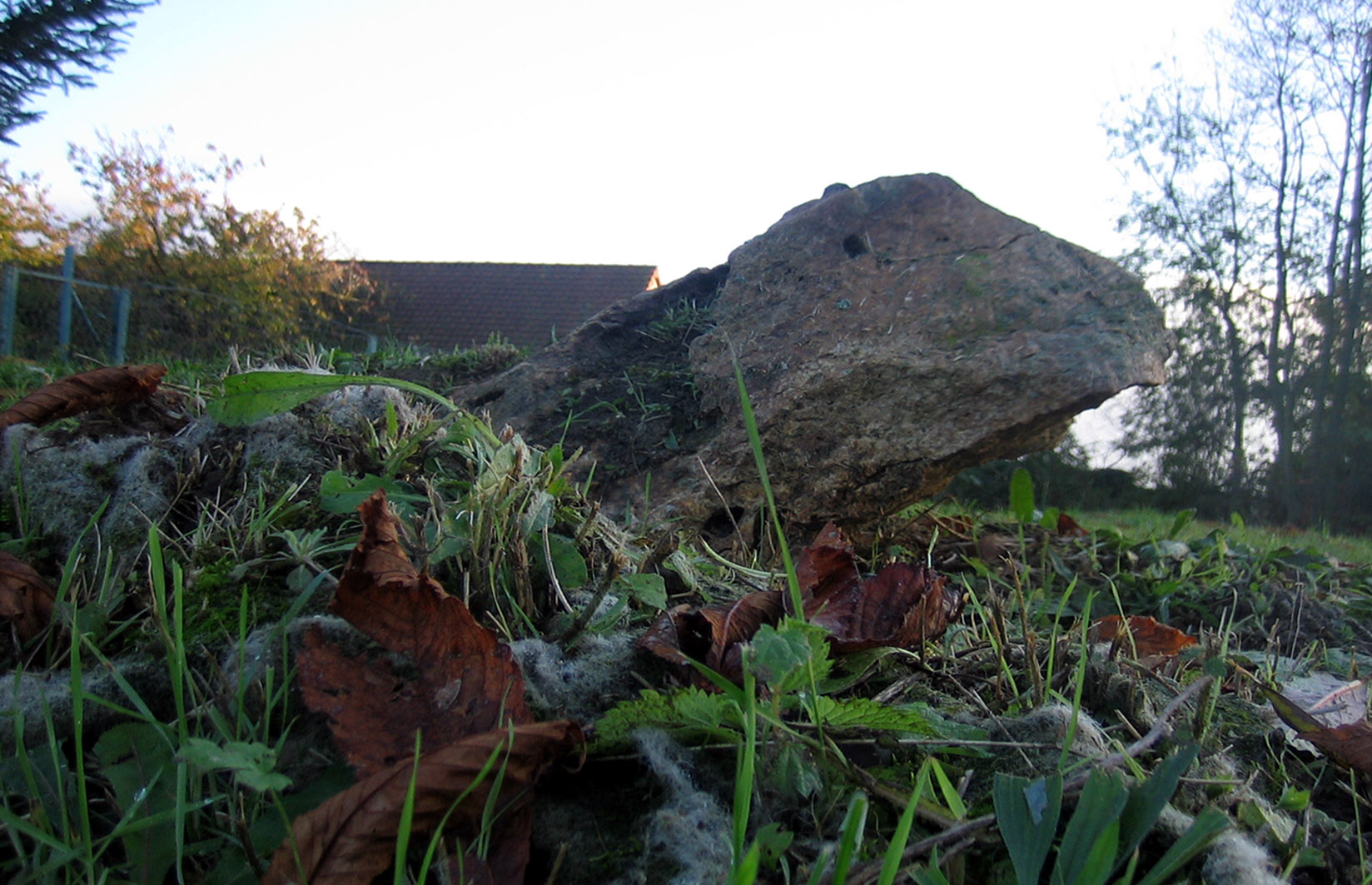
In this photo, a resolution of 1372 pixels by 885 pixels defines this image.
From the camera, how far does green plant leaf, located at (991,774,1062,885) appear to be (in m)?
0.74

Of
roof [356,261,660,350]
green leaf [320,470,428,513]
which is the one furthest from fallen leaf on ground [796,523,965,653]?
roof [356,261,660,350]

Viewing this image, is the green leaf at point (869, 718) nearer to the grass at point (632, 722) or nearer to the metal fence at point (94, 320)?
the grass at point (632, 722)

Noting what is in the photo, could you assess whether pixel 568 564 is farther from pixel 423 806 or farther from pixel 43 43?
pixel 43 43

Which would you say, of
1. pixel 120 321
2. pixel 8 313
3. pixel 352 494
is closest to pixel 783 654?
pixel 352 494

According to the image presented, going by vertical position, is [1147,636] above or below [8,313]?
below

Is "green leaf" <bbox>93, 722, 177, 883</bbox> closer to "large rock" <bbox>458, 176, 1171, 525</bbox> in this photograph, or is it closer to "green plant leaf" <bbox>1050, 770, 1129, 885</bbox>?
"green plant leaf" <bbox>1050, 770, 1129, 885</bbox>

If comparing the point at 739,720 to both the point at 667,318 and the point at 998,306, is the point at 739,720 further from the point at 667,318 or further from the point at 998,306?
the point at 667,318

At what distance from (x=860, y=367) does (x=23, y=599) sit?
2.83 m

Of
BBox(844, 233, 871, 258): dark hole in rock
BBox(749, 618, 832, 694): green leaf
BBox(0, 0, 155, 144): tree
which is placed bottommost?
BBox(749, 618, 832, 694): green leaf

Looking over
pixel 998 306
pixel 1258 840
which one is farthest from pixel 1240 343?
pixel 1258 840

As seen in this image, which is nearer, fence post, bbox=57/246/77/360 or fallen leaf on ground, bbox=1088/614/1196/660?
fallen leaf on ground, bbox=1088/614/1196/660

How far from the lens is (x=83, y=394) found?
1.50 meters

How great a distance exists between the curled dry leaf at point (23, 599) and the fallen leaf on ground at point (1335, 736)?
1649 millimetres

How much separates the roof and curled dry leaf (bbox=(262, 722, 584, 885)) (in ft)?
61.9
